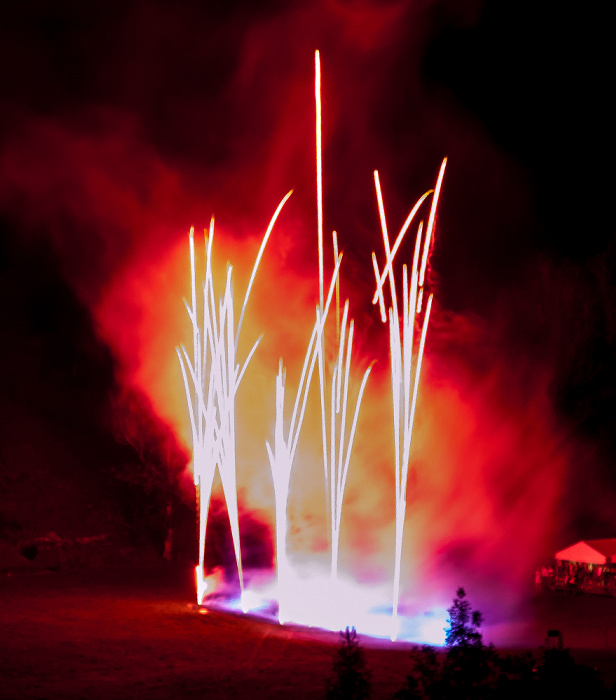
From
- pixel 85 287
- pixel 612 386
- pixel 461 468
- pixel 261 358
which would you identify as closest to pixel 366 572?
pixel 461 468

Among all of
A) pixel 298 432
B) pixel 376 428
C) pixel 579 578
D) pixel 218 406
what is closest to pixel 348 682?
pixel 298 432

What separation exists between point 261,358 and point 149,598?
584cm

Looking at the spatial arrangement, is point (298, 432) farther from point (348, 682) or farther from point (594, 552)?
point (348, 682)

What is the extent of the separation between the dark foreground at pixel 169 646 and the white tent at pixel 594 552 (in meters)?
0.68

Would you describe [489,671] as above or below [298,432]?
below

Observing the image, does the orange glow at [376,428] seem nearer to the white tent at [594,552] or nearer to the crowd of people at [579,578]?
the crowd of people at [579,578]

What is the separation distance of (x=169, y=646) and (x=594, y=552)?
763 centimetres

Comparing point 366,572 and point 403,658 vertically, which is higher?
point 366,572

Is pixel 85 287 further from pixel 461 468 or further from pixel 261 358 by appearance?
pixel 461 468

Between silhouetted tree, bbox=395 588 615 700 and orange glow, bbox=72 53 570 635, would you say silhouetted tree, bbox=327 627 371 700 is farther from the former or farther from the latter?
orange glow, bbox=72 53 570 635

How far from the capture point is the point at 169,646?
12875 millimetres

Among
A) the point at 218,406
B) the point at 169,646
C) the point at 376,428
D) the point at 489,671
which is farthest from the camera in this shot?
the point at 376,428

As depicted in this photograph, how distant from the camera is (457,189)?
927 inches

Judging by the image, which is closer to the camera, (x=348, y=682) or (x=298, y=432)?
(x=348, y=682)
